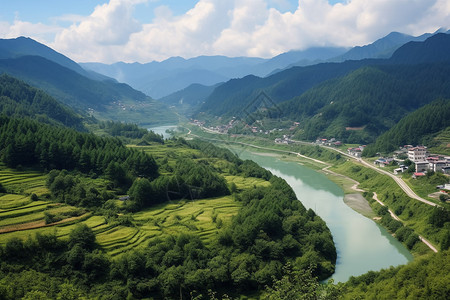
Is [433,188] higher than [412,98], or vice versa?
[412,98]

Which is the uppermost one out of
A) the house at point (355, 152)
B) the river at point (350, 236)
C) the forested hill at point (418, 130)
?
the forested hill at point (418, 130)

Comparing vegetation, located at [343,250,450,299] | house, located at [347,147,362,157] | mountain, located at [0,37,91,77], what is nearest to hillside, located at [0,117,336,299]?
vegetation, located at [343,250,450,299]

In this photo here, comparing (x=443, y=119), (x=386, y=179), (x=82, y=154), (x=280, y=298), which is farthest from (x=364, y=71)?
(x=280, y=298)

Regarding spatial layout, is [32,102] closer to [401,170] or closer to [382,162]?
[382,162]

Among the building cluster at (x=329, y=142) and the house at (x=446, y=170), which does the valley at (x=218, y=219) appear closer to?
the house at (x=446, y=170)

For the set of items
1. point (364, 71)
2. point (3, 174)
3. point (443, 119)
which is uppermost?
point (364, 71)

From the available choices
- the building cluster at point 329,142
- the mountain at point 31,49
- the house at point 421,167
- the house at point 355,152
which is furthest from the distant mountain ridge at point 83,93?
the house at point 421,167

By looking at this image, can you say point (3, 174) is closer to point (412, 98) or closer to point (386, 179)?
point (386, 179)
